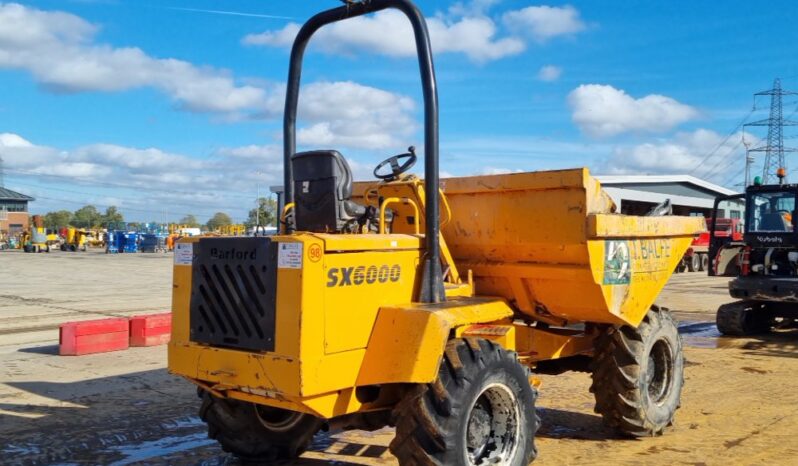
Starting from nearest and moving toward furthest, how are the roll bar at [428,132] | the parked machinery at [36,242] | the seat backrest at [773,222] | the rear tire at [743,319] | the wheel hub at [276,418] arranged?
the roll bar at [428,132] < the wheel hub at [276,418] < the seat backrest at [773,222] < the rear tire at [743,319] < the parked machinery at [36,242]

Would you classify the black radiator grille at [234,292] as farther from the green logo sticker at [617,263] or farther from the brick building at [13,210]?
the brick building at [13,210]

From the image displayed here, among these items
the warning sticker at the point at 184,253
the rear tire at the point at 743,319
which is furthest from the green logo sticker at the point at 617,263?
the rear tire at the point at 743,319

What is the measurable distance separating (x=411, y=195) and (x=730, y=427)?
3.69m

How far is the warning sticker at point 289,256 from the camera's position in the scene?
13.3ft

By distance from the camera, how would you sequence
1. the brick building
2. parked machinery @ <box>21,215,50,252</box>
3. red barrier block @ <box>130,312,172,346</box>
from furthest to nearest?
the brick building → parked machinery @ <box>21,215,50,252</box> → red barrier block @ <box>130,312,172,346</box>

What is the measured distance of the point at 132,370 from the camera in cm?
888

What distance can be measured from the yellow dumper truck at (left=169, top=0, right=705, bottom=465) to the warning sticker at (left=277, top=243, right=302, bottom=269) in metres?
0.01

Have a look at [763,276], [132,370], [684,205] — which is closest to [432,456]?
[132,370]

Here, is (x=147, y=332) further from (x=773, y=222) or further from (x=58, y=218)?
(x=58, y=218)

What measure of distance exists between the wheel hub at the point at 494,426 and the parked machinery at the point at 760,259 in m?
8.62

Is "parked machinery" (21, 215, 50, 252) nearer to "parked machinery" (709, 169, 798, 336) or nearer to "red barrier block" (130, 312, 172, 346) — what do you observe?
"red barrier block" (130, 312, 172, 346)

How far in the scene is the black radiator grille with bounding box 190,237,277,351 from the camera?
4227 mm

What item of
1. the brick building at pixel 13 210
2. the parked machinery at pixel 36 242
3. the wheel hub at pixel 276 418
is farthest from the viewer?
the brick building at pixel 13 210

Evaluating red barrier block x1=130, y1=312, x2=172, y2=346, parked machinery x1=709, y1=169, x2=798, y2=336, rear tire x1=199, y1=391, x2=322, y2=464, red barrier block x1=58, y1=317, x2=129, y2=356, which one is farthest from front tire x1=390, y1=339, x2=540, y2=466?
parked machinery x1=709, y1=169, x2=798, y2=336
